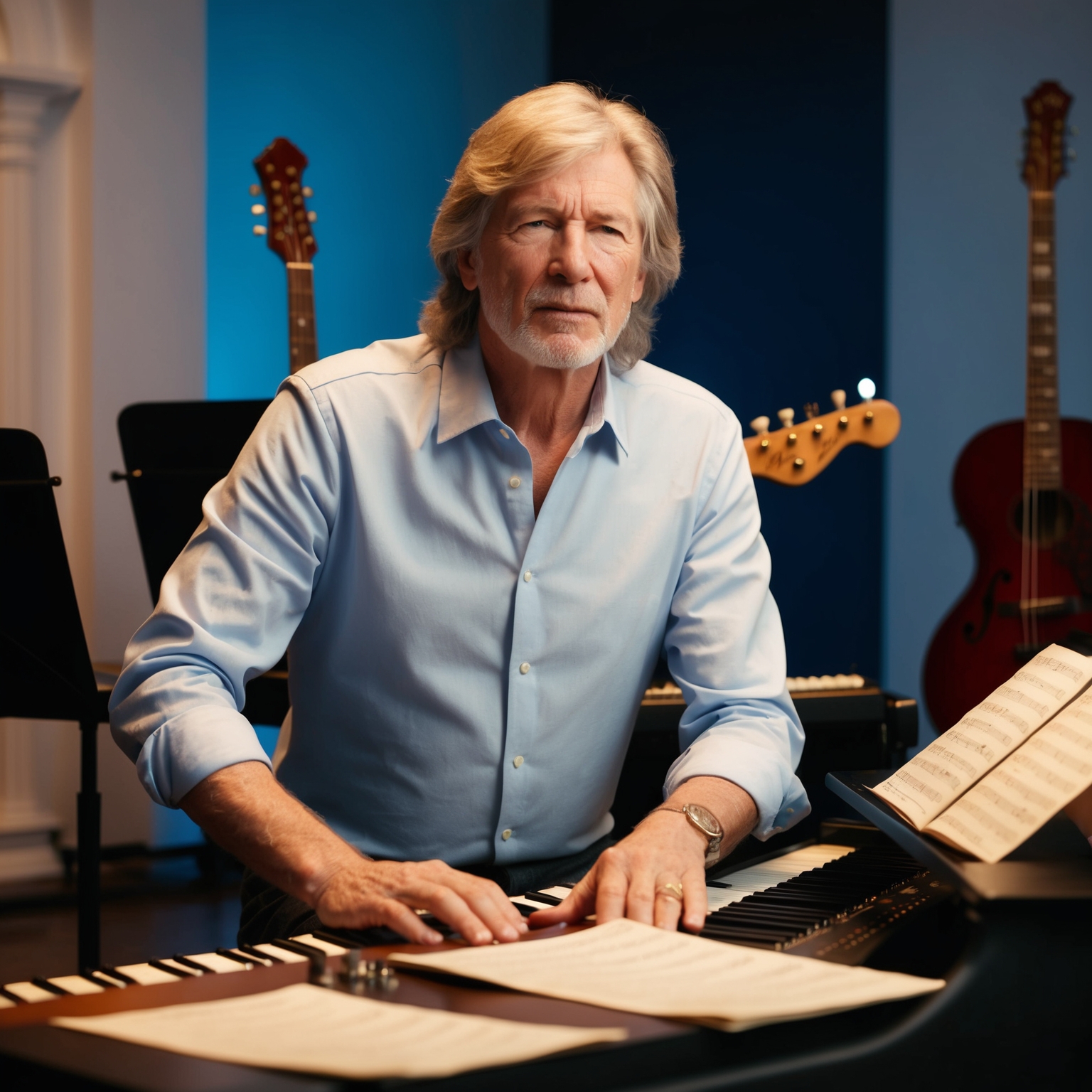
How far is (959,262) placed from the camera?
3.99 metres

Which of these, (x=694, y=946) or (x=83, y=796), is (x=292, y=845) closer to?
(x=694, y=946)

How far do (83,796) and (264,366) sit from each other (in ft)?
6.41

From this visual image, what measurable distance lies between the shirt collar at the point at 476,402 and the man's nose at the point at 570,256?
16 cm

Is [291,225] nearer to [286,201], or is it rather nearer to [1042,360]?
[286,201]

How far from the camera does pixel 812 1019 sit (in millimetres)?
797

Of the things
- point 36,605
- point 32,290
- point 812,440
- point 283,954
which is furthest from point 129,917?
point 283,954

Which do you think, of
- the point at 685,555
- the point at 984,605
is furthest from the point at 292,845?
the point at 984,605

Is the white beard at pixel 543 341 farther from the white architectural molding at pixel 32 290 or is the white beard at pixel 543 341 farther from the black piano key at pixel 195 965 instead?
the white architectural molding at pixel 32 290

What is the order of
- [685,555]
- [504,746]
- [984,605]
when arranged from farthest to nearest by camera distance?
1. [984,605]
2. [685,555]
3. [504,746]

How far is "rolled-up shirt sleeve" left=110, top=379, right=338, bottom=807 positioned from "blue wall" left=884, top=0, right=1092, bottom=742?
269 centimetres

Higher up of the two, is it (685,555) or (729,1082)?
(685,555)

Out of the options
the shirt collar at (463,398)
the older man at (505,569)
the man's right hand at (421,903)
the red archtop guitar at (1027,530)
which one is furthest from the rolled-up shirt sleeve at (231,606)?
the red archtop guitar at (1027,530)

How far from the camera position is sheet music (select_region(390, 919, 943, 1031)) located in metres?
0.78

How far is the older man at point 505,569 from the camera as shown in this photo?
1551mm
